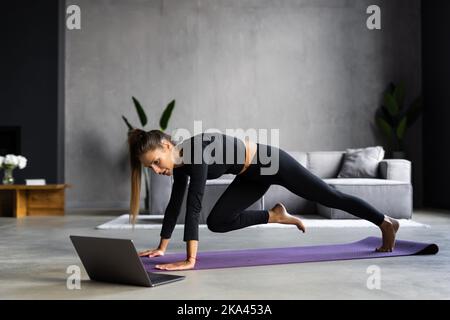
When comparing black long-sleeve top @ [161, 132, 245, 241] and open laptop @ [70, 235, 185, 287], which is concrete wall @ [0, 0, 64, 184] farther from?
open laptop @ [70, 235, 185, 287]

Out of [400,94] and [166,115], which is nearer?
[166,115]

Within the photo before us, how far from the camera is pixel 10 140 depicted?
23.0ft

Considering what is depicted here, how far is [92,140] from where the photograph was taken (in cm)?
739

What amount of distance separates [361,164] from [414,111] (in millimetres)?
1801

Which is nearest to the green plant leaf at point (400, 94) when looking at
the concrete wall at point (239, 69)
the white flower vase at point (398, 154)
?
the concrete wall at point (239, 69)

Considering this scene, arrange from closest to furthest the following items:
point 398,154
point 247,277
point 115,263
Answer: point 115,263, point 247,277, point 398,154

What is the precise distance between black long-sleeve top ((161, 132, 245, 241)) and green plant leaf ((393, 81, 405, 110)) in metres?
5.03

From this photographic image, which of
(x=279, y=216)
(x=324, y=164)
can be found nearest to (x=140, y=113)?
(x=324, y=164)

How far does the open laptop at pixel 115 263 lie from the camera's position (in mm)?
2244

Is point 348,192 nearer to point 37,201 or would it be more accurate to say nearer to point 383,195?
point 383,195

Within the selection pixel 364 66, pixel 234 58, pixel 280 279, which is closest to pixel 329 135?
pixel 364 66

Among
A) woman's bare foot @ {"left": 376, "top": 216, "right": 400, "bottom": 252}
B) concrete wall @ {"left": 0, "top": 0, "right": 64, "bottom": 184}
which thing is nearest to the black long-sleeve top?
woman's bare foot @ {"left": 376, "top": 216, "right": 400, "bottom": 252}

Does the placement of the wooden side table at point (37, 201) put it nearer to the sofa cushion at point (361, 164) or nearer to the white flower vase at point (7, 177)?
the white flower vase at point (7, 177)
